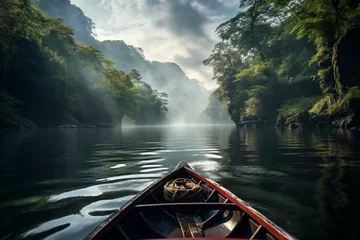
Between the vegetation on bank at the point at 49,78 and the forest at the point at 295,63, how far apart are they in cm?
2535

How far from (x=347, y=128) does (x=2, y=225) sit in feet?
81.6

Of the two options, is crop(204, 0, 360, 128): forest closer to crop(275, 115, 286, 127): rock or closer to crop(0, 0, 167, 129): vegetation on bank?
crop(275, 115, 286, 127): rock

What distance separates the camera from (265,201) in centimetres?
416

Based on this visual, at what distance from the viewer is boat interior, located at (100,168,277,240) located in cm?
284

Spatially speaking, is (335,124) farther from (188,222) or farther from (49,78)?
(49,78)

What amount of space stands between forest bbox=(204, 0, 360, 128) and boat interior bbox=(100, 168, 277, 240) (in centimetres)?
2006

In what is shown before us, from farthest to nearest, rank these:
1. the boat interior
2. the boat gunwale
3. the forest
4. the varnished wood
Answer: the forest < the varnished wood < the boat interior < the boat gunwale

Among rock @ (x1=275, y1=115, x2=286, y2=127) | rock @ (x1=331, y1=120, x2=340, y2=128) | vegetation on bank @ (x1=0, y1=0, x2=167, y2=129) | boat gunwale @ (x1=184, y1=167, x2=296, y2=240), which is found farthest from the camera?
rock @ (x1=275, y1=115, x2=286, y2=127)

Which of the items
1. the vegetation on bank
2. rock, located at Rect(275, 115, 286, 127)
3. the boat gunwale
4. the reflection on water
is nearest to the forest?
rock, located at Rect(275, 115, 286, 127)

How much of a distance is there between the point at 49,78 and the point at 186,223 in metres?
38.3

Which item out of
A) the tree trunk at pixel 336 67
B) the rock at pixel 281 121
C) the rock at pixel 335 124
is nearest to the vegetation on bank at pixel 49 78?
the tree trunk at pixel 336 67

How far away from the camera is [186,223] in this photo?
3240mm

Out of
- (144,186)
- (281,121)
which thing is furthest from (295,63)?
(144,186)

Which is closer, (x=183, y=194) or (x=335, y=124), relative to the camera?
(x=183, y=194)
